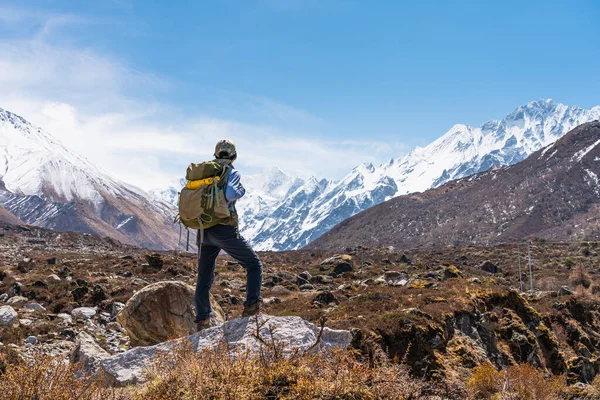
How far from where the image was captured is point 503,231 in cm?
12219

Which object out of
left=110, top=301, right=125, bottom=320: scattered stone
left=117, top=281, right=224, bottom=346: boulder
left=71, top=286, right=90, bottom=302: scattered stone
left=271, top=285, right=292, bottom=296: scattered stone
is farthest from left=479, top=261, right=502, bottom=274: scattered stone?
left=117, top=281, right=224, bottom=346: boulder

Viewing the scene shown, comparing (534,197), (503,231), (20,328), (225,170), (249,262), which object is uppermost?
(534,197)

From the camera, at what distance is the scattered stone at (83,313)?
49.4 ft

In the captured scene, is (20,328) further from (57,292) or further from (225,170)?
(225,170)

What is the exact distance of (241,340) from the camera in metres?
5.75

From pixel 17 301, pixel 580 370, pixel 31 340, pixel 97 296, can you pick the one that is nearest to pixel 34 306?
pixel 17 301

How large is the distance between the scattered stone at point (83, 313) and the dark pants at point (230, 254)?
9073 mm

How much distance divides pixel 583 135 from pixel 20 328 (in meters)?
170

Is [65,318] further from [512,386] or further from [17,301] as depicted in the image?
[512,386]

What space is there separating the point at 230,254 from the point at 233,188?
104 centimetres

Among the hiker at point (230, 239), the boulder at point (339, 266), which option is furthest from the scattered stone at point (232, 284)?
the hiker at point (230, 239)

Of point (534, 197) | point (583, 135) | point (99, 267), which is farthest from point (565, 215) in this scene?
point (99, 267)

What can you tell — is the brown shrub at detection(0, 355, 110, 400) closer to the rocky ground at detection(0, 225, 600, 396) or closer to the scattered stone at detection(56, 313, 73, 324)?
the rocky ground at detection(0, 225, 600, 396)

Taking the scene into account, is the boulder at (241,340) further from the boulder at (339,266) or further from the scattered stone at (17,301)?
the boulder at (339,266)
